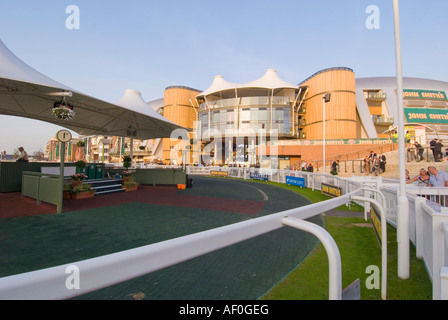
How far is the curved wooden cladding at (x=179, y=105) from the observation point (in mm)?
64312

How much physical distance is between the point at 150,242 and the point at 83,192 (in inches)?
314

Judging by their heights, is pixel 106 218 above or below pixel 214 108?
below

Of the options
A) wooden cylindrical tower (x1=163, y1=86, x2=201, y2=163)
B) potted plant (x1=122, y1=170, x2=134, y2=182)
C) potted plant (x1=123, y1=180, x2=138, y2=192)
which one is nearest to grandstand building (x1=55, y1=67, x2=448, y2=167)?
wooden cylindrical tower (x1=163, y1=86, x2=201, y2=163)

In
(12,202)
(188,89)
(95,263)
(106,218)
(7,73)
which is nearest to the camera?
(95,263)

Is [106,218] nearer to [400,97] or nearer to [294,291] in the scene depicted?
[294,291]

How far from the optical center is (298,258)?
4672 mm

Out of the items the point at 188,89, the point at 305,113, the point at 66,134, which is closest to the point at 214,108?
the point at 188,89

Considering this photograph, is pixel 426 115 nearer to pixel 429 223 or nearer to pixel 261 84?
pixel 261 84

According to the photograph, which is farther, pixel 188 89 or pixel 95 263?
pixel 188 89

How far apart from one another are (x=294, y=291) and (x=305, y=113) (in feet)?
179

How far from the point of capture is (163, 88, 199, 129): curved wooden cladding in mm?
64312

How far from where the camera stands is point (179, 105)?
211ft
